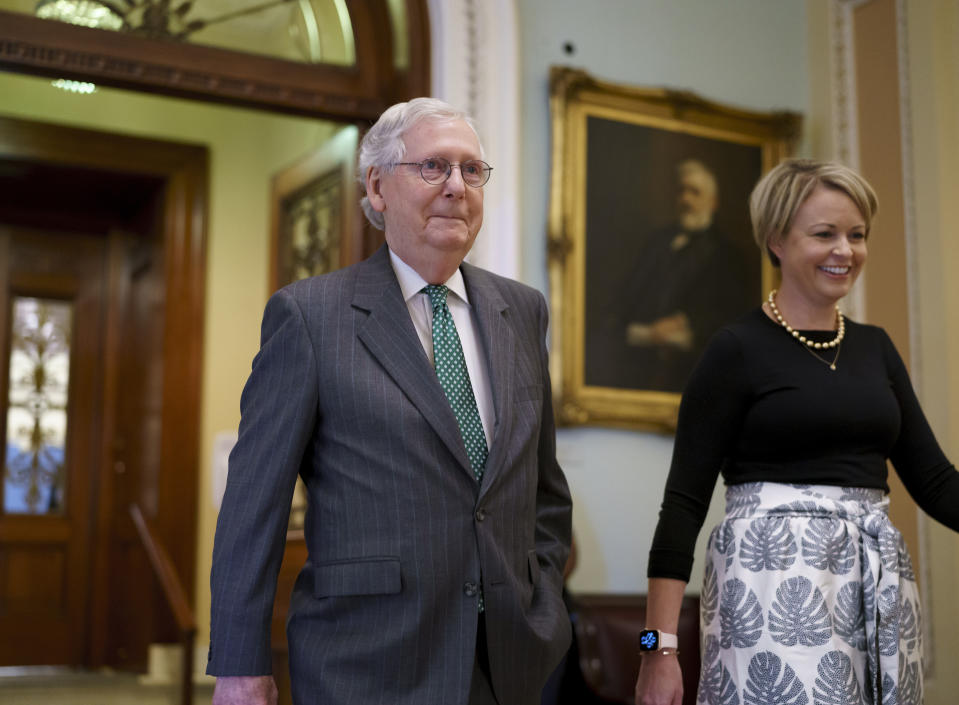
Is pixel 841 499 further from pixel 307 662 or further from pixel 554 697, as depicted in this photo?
pixel 554 697

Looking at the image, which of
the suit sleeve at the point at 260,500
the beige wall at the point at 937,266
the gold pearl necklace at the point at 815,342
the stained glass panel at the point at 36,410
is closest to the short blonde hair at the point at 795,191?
the gold pearl necklace at the point at 815,342

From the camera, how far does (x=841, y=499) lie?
2479mm

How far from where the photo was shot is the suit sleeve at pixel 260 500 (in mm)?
1986

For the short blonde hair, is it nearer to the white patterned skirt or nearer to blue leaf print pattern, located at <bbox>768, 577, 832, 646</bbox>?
the white patterned skirt

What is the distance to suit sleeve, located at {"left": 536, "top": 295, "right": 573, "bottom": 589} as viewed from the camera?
2314 mm

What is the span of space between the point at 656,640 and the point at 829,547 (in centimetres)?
42

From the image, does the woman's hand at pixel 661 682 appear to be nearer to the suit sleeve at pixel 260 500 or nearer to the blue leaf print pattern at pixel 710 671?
the blue leaf print pattern at pixel 710 671

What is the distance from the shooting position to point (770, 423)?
2.51m

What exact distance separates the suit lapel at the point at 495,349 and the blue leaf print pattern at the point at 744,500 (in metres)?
0.67

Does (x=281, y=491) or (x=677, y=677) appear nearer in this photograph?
(x=281, y=491)

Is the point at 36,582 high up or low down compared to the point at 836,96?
down

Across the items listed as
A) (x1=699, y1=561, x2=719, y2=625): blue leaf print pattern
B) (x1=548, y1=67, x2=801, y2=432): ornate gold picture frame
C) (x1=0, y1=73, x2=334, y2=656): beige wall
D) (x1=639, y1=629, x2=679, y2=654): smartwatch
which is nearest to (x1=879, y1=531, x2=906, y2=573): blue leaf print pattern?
(x1=699, y1=561, x2=719, y2=625): blue leaf print pattern

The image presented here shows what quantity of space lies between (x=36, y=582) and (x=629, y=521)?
5.12m

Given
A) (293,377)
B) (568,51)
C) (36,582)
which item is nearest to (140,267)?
(36,582)
